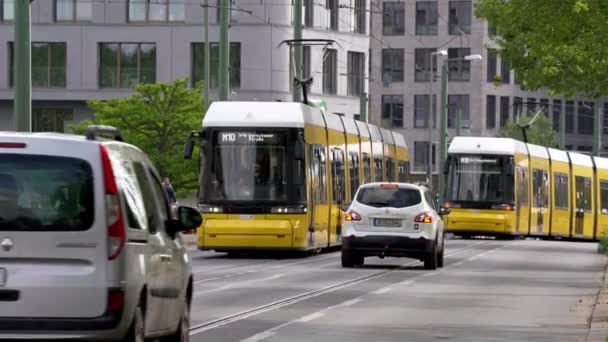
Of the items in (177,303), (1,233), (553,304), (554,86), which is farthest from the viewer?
(554,86)

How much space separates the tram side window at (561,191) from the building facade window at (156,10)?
20447 mm

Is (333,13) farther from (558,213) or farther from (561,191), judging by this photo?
(558,213)

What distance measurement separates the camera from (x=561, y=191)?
207ft

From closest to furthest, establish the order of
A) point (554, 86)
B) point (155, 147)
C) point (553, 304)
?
1. point (553, 304)
2. point (554, 86)
3. point (155, 147)

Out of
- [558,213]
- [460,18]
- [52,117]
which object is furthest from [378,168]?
A: [460,18]

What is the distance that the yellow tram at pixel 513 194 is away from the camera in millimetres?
57469

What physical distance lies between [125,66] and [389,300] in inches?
2175

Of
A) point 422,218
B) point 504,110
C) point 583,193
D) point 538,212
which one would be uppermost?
point 504,110

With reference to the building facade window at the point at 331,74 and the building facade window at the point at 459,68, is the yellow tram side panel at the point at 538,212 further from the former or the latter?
the building facade window at the point at 459,68

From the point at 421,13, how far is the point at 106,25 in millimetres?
54200

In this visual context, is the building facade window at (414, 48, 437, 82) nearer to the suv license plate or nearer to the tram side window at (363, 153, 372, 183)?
the tram side window at (363, 153, 372, 183)

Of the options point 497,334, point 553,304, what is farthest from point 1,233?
point 553,304

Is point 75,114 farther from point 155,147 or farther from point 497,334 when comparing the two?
point 497,334

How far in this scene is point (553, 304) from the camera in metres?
23.1
